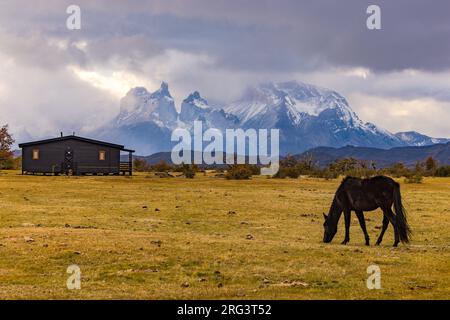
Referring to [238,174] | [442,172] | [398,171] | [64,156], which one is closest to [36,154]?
[64,156]

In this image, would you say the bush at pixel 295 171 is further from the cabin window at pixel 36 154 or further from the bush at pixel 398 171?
the cabin window at pixel 36 154

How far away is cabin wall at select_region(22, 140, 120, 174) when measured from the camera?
271 feet

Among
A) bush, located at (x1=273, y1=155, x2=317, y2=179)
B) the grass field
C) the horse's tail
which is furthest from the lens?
bush, located at (x1=273, y1=155, x2=317, y2=179)

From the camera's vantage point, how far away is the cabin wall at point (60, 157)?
82750mm

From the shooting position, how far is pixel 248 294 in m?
13.2

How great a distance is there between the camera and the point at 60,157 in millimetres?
82812

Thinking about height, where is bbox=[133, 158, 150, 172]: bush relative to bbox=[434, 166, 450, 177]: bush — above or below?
above

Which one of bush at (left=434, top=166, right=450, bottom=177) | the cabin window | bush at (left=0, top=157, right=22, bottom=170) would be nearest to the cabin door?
the cabin window

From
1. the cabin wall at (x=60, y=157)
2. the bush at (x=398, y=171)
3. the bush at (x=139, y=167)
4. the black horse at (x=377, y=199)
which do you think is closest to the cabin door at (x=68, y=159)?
the cabin wall at (x=60, y=157)

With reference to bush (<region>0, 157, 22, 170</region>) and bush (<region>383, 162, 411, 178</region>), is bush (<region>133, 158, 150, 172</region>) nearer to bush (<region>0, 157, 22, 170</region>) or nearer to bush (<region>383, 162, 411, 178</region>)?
bush (<region>0, 157, 22, 170</region>)

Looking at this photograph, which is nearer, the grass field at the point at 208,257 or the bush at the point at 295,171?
the grass field at the point at 208,257

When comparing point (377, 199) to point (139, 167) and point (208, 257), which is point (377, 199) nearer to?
point (208, 257)
